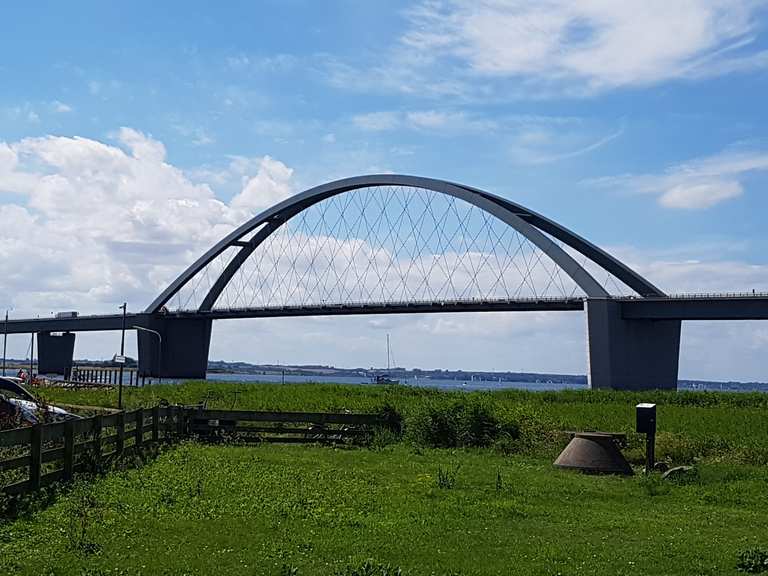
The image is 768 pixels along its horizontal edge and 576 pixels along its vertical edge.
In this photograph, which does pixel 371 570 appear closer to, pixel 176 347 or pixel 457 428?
pixel 457 428

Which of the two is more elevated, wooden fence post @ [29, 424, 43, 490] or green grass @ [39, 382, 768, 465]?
wooden fence post @ [29, 424, 43, 490]

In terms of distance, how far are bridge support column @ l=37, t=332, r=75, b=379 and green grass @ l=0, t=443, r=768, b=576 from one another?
11056 cm

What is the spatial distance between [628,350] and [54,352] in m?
82.7

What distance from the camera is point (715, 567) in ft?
29.5

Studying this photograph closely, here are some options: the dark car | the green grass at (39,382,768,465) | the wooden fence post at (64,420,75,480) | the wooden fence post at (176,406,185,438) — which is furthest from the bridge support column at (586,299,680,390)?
the wooden fence post at (64,420,75,480)

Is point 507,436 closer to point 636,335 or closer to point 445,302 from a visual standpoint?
point 636,335

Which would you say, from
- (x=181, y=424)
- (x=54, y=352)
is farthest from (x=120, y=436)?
(x=54, y=352)

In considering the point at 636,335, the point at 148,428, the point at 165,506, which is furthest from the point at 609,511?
the point at 636,335

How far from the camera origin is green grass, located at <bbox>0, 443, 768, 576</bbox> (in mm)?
8875

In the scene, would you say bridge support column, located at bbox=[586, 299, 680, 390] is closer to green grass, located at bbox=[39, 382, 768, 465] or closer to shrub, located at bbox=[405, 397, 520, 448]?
green grass, located at bbox=[39, 382, 768, 465]

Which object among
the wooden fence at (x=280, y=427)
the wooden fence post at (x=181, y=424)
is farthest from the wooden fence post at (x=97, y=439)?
the wooden fence at (x=280, y=427)

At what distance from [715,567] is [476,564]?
7.82ft

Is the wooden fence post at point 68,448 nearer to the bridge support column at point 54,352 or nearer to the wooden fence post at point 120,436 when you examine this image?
the wooden fence post at point 120,436

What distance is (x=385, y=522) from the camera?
11.0 meters
